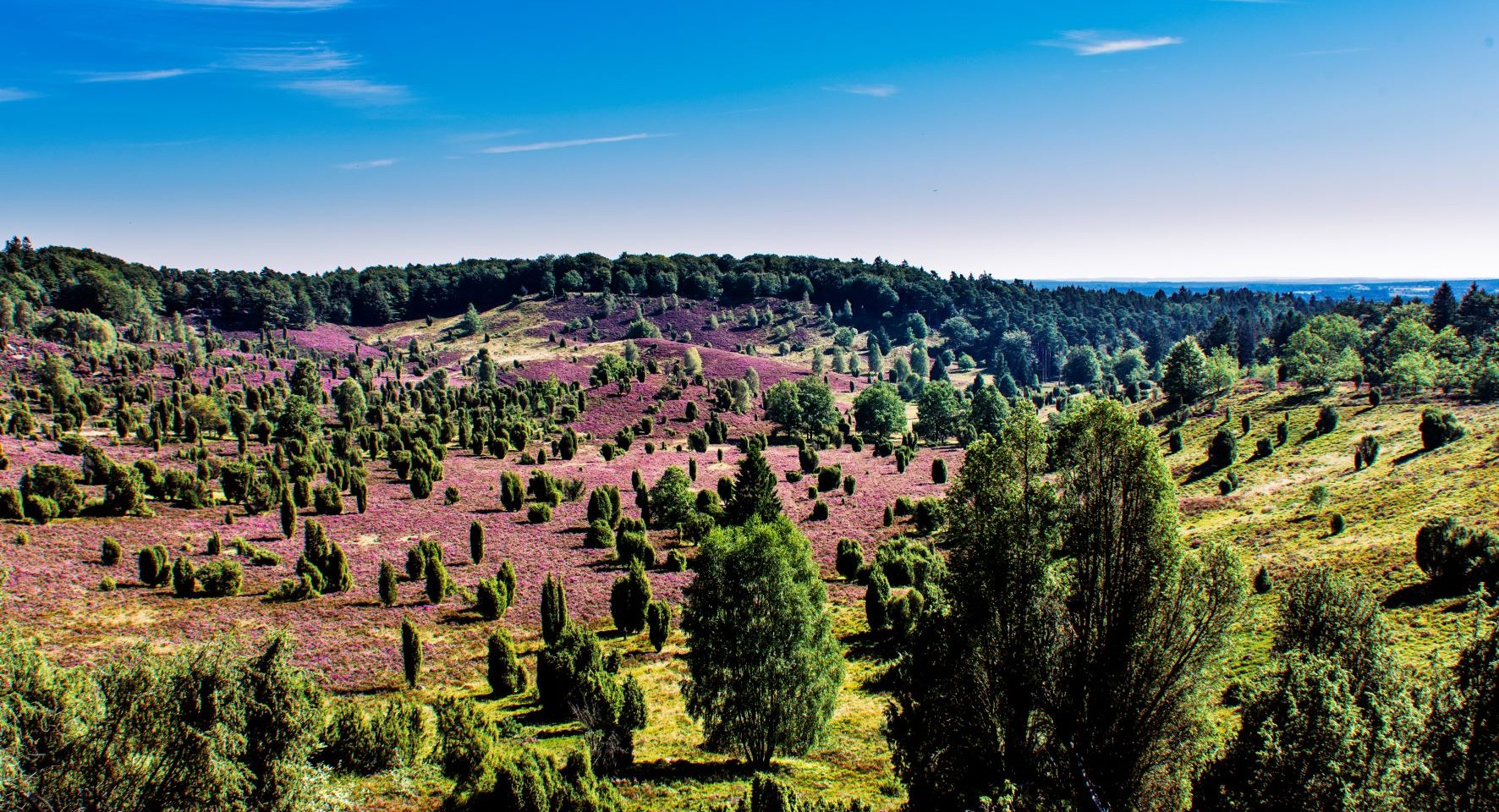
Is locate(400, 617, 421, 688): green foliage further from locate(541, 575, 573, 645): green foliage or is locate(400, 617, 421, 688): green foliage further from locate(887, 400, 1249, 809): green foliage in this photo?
locate(887, 400, 1249, 809): green foliage

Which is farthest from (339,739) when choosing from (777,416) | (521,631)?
(777,416)

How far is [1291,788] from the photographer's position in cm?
1211

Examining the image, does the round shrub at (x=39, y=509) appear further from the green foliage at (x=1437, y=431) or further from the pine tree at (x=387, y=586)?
the green foliage at (x=1437, y=431)

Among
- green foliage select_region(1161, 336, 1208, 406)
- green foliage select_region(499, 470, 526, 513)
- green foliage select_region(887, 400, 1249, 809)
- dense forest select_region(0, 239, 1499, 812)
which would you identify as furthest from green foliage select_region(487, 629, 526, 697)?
green foliage select_region(1161, 336, 1208, 406)

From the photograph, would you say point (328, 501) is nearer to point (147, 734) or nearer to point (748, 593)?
point (748, 593)

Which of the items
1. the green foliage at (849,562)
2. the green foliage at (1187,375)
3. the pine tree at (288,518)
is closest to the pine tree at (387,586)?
the pine tree at (288,518)

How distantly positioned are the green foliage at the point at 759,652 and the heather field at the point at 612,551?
71.6 inches

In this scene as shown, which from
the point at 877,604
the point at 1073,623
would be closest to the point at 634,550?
the point at 877,604

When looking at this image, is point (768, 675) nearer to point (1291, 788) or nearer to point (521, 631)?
point (1291, 788)

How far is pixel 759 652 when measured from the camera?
23.7 metres

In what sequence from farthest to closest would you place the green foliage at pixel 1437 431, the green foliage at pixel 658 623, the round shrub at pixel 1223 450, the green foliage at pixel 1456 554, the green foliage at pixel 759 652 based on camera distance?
the round shrub at pixel 1223 450 < the green foliage at pixel 1437 431 < the green foliage at pixel 658 623 < the green foliage at pixel 1456 554 < the green foliage at pixel 759 652

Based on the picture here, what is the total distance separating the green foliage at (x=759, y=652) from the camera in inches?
936

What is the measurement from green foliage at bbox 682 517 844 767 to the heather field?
1817 millimetres

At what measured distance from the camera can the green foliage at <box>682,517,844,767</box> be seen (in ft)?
78.0
